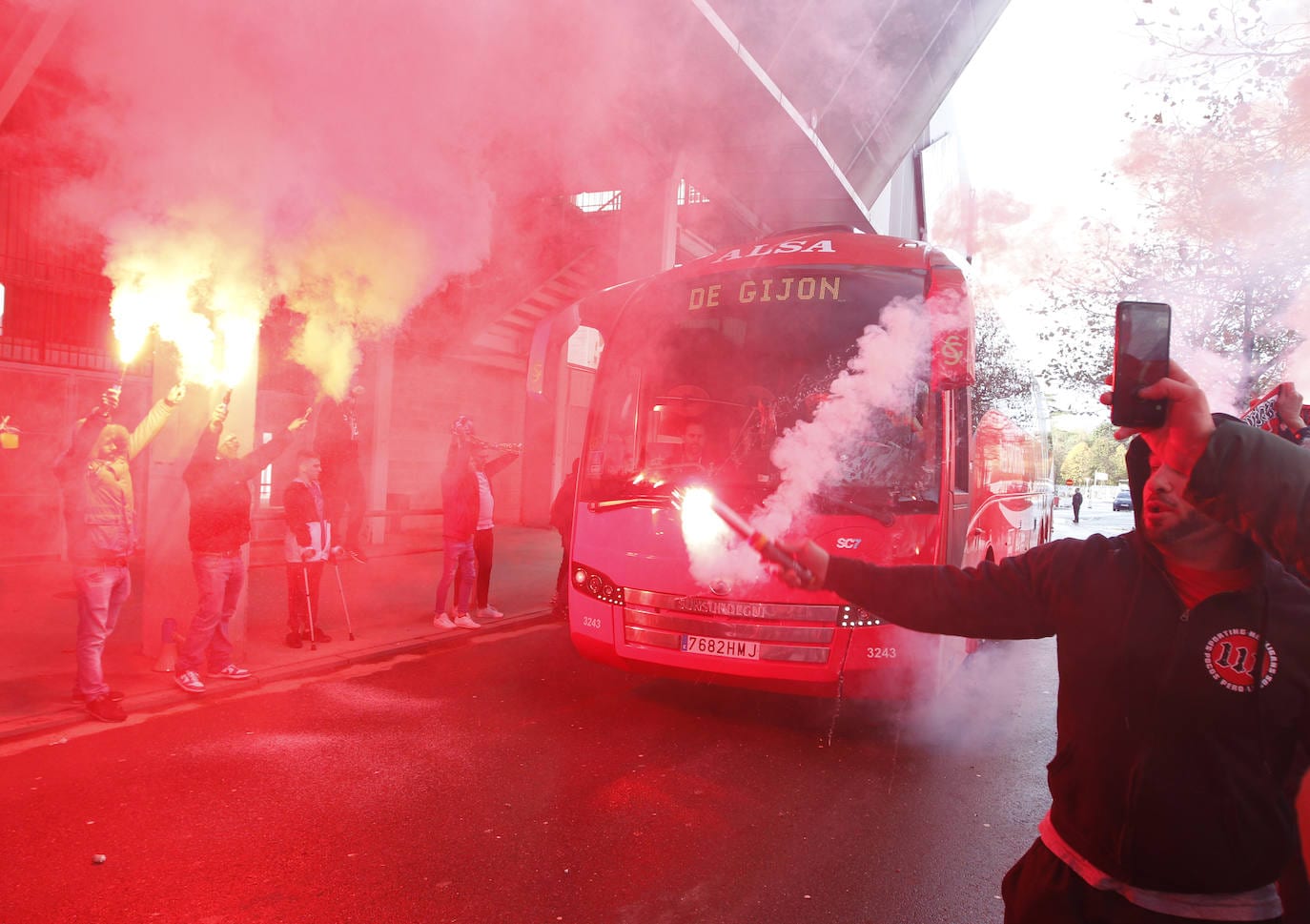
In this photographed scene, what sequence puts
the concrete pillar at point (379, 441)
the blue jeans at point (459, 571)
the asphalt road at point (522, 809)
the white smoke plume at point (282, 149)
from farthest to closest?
1. the concrete pillar at point (379, 441)
2. the blue jeans at point (459, 571)
3. the white smoke plume at point (282, 149)
4. the asphalt road at point (522, 809)

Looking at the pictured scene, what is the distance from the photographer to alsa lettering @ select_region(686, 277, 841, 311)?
5.23m

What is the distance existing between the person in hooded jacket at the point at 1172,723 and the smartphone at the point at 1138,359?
13cm

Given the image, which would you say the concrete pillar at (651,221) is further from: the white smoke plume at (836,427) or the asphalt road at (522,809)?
the asphalt road at (522,809)

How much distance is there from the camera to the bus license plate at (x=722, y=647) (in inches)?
184

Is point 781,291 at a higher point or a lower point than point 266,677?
higher

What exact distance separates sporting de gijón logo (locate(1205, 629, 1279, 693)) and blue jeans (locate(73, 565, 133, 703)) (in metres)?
5.43

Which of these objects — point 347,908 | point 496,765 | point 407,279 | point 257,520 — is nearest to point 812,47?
point 407,279

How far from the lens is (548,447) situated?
1761cm

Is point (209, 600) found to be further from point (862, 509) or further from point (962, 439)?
point (962, 439)

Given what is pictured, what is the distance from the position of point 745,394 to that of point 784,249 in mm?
1065

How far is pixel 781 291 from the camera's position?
5.32 m

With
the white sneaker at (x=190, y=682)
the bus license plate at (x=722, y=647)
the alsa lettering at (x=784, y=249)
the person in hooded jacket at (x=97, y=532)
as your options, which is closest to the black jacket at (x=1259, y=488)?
the bus license plate at (x=722, y=647)

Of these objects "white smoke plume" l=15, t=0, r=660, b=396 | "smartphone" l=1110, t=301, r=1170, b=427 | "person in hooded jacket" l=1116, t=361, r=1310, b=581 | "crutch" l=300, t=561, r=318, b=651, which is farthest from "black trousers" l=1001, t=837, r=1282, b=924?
"crutch" l=300, t=561, r=318, b=651

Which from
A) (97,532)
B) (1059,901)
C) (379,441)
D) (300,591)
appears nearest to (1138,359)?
(1059,901)
